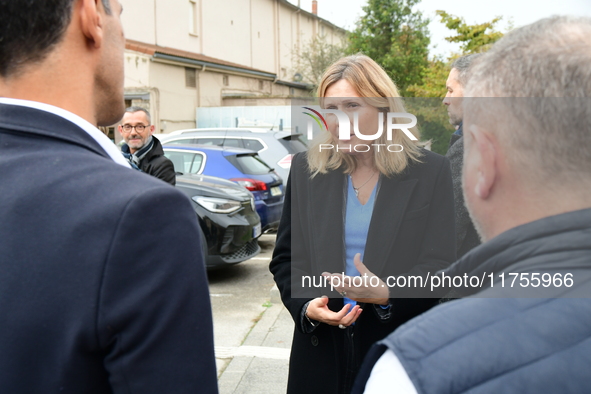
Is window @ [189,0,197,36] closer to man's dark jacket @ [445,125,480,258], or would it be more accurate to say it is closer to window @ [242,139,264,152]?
window @ [242,139,264,152]

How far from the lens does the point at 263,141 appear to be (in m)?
10.7

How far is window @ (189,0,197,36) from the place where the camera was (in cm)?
2689

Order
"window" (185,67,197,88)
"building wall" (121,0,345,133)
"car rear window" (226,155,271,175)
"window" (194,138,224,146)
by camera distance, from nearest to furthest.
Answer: "car rear window" (226,155,271,175)
"window" (194,138,224,146)
"building wall" (121,0,345,133)
"window" (185,67,197,88)

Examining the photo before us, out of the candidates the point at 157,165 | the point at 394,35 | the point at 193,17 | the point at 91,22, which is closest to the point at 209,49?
the point at 193,17

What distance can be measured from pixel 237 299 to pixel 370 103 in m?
4.33

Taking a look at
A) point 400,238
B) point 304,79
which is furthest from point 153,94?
point 400,238

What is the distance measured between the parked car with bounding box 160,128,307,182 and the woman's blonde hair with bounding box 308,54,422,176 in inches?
297

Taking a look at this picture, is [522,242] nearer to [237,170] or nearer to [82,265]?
[82,265]

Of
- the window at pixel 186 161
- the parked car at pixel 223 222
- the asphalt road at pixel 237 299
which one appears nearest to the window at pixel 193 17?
the window at pixel 186 161

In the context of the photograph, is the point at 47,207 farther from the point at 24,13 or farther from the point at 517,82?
the point at 517,82

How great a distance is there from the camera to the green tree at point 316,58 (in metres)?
32.1

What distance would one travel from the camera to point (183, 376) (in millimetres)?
972

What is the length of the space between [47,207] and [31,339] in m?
0.23

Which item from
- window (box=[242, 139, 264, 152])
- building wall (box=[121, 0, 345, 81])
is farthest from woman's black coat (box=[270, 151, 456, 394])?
building wall (box=[121, 0, 345, 81])
